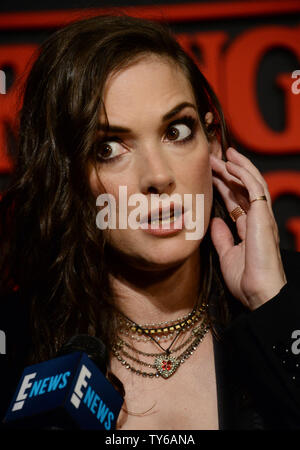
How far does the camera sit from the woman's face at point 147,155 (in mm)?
1245

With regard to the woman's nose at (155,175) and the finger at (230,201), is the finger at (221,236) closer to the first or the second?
the finger at (230,201)

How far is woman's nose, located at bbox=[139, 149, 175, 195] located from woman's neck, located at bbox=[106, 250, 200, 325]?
216 mm

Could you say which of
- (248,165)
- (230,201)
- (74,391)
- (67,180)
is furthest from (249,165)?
(74,391)

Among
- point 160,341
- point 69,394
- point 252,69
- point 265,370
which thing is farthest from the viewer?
point 252,69

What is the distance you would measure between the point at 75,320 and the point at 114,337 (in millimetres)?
99

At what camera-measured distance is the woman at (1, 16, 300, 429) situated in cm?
125

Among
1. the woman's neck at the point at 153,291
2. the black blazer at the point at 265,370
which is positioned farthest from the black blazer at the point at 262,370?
the woman's neck at the point at 153,291

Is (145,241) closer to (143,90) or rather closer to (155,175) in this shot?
(155,175)

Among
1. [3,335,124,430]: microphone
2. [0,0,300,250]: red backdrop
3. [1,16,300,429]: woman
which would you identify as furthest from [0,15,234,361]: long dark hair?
[0,0,300,250]: red backdrop

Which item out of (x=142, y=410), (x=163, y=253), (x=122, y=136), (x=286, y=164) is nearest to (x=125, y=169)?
(x=122, y=136)

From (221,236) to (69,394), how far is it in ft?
2.44

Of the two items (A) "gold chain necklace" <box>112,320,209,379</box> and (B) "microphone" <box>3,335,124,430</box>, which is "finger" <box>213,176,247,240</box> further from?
(B) "microphone" <box>3,335,124,430</box>

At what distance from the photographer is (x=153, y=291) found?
136 cm

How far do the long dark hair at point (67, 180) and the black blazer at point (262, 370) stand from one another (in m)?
0.24
